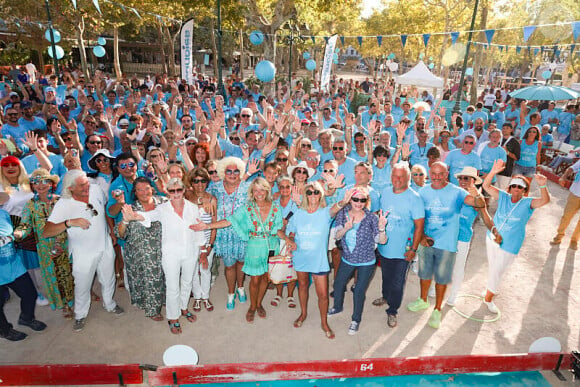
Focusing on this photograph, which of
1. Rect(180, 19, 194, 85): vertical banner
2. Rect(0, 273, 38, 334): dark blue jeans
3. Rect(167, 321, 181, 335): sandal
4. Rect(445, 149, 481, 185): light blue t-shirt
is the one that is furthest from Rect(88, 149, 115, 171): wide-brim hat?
Rect(180, 19, 194, 85): vertical banner

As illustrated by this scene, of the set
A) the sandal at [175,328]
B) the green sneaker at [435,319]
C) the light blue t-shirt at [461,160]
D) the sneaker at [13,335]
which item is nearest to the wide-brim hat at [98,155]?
the sneaker at [13,335]

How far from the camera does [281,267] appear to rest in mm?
4488

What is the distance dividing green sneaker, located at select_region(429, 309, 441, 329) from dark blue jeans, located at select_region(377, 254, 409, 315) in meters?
0.47

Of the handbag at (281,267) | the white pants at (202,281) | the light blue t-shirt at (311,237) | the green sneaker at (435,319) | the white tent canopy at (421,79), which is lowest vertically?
the green sneaker at (435,319)

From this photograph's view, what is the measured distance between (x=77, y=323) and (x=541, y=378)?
523 centimetres

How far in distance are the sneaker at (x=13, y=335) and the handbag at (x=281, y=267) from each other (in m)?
2.93

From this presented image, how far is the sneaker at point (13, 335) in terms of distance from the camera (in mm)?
4160

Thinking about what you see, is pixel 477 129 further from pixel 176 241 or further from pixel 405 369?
pixel 176 241

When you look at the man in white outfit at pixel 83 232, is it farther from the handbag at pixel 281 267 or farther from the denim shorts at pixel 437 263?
the denim shorts at pixel 437 263

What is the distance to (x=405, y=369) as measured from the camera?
3672 millimetres

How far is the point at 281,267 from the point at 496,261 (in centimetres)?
272

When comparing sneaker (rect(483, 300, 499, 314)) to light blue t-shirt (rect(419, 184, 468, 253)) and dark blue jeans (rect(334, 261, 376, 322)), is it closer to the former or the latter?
light blue t-shirt (rect(419, 184, 468, 253))

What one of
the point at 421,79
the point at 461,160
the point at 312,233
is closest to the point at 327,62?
the point at 421,79

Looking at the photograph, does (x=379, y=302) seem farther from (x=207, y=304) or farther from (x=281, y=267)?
(x=207, y=304)
